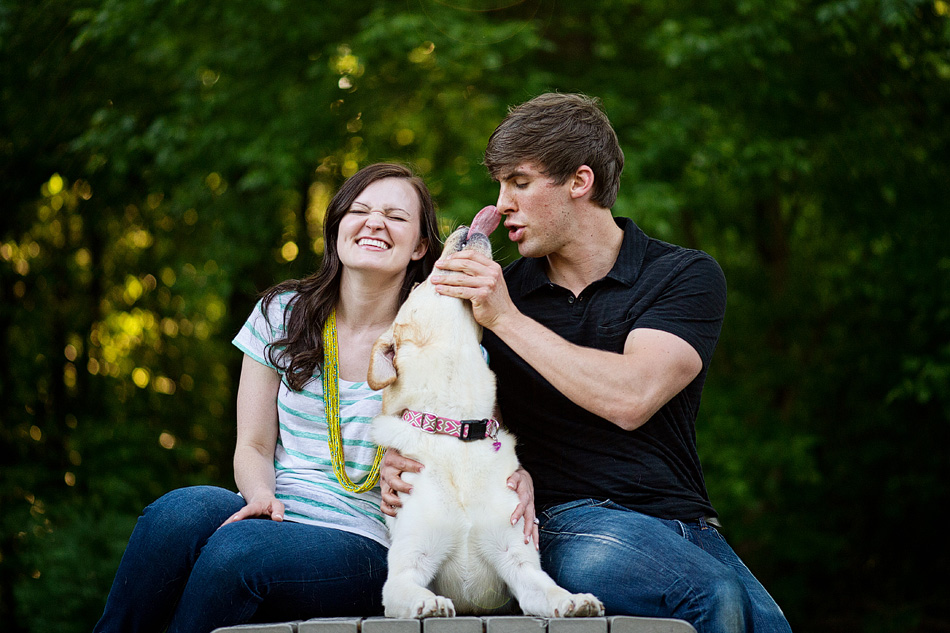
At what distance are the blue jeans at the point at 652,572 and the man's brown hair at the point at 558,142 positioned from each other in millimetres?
1155

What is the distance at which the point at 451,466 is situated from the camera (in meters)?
2.37

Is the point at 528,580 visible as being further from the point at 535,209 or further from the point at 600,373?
the point at 535,209

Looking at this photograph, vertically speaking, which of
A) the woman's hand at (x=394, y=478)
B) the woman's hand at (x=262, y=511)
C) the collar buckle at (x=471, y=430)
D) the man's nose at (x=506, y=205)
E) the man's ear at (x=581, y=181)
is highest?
the man's ear at (x=581, y=181)

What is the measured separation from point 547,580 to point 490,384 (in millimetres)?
621

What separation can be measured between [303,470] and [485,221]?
1001mm

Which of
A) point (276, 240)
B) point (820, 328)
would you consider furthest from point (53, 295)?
point (820, 328)

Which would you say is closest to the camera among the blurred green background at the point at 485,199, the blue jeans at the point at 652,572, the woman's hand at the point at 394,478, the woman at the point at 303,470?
the blue jeans at the point at 652,572

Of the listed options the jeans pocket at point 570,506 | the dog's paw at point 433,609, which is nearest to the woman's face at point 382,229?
the jeans pocket at point 570,506

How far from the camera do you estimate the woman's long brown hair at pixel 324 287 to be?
2734 millimetres

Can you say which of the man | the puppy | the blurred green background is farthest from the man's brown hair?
the blurred green background

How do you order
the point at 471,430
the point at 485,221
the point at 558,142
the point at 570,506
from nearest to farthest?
the point at 471,430
the point at 570,506
the point at 485,221
the point at 558,142

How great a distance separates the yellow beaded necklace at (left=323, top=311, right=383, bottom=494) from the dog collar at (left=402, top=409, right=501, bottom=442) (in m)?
0.25

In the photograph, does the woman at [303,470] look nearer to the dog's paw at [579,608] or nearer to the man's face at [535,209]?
the man's face at [535,209]

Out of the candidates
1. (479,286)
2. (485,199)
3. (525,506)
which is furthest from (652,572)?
(485,199)
